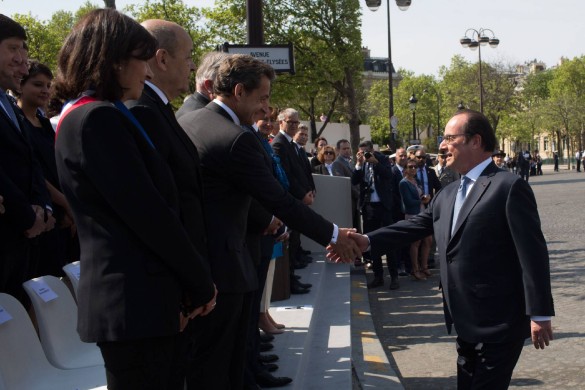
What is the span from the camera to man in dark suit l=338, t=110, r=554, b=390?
3924 millimetres

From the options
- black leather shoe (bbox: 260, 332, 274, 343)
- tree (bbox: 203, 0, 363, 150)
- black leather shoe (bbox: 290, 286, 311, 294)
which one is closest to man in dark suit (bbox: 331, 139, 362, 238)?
black leather shoe (bbox: 290, 286, 311, 294)

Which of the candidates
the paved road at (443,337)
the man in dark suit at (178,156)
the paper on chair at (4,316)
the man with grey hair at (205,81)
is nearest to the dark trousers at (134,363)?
the man in dark suit at (178,156)

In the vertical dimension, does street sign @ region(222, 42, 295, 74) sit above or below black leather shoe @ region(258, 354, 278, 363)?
above

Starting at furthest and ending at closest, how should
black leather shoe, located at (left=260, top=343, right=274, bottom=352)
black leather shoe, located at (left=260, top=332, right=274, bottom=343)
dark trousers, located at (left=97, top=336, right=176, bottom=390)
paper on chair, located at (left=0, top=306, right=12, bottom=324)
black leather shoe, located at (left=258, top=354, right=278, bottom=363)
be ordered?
black leather shoe, located at (left=260, top=332, right=274, bottom=343), black leather shoe, located at (left=260, top=343, right=274, bottom=352), black leather shoe, located at (left=258, top=354, right=278, bottom=363), paper on chair, located at (left=0, top=306, right=12, bottom=324), dark trousers, located at (left=97, top=336, right=176, bottom=390)

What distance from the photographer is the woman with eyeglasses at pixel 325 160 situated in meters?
14.2

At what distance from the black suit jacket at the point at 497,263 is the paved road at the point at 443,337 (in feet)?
7.40

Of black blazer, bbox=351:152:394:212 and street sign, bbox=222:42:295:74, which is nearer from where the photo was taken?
street sign, bbox=222:42:295:74

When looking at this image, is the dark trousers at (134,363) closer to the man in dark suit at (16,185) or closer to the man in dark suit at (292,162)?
the man in dark suit at (16,185)

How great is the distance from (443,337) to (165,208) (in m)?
6.00

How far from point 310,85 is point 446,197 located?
1403 inches

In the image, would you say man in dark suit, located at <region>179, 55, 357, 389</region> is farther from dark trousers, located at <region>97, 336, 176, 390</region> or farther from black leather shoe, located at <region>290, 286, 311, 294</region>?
black leather shoe, located at <region>290, 286, 311, 294</region>

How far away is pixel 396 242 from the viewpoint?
4.83 meters

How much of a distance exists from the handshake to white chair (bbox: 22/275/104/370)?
1.58 metres

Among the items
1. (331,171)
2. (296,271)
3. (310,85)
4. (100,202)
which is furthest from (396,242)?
(310,85)
